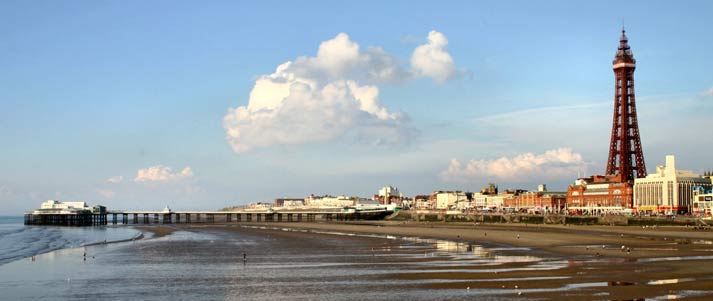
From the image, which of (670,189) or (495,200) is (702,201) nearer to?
(670,189)

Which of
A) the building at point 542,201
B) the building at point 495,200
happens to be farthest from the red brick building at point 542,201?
the building at point 495,200

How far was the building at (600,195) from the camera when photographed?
13175cm

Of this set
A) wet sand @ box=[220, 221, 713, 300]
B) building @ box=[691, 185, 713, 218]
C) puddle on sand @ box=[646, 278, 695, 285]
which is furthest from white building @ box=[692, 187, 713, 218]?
puddle on sand @ box=[646, 278, 695, 285]

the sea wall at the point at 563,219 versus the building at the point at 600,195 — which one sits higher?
the building at the point at 600,195

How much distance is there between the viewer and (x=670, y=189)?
115750 mm

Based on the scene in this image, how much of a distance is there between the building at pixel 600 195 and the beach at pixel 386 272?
8334 centimetres

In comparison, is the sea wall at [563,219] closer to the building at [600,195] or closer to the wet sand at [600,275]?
the building at [600,195]

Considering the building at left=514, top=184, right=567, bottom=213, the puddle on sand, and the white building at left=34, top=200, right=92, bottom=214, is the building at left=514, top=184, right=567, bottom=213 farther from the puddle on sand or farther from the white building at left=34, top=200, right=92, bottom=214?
the puddle on sand

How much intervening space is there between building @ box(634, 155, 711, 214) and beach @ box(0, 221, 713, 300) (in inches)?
2675

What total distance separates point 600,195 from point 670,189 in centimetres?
2303

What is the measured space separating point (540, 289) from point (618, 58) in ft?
435

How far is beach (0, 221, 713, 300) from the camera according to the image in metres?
26.9

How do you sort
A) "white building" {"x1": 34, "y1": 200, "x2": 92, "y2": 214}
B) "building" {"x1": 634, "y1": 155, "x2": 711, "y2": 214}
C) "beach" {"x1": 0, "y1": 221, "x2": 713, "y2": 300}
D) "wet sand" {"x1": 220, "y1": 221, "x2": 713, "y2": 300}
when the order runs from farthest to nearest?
"white building" {"x1": 34, "y1": 200, "x2": 92, "y2": 214} → "building" {"x1": 634, "y1": 155, "x2": 711, "y2": 214} → "beach" {"x1": 0, "y1": 221, "x2": 713, "y2": 300} → "wet sand" {"x1": 220, "y1": 221, "x2": 713, "y2": 300}

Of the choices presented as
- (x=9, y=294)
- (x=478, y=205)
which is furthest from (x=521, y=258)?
(x=478, y=205)
